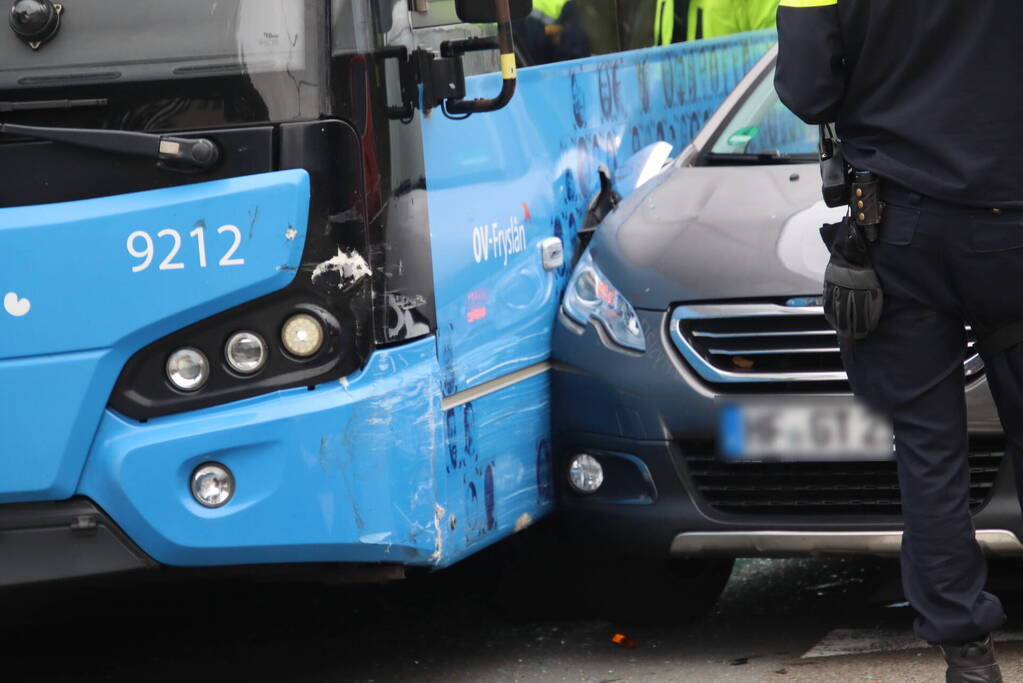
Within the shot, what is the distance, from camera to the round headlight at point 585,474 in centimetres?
495

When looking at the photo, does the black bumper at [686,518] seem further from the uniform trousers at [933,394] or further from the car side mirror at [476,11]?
the car side mirror at [476,11]

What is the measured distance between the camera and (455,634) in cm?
538

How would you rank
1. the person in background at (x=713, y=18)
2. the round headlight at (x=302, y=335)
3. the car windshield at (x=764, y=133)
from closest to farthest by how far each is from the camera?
1. the round headlight at (x=302, y=335)
2. the car windshield at (x=764, y=133)
3. the person in background at (x=713, y=18)

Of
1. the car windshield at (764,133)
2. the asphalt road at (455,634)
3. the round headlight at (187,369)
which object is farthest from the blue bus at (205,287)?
the car windshield at (764,133)

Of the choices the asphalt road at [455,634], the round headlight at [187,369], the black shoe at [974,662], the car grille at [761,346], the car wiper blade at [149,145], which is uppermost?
the car wiper blade at [149,145]

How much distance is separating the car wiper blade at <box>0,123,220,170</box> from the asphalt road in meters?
0.99

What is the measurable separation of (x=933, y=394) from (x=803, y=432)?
2.87 feet

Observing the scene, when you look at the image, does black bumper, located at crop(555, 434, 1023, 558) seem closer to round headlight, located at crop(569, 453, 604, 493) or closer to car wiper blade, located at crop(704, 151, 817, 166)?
round headlight, located at crop(569, 453, 604, 493)

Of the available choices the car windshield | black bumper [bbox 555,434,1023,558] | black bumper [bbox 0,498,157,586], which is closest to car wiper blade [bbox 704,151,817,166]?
the car windshield

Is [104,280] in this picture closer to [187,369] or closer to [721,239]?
[187,369]

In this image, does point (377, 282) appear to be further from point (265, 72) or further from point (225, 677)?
point (225, 677)

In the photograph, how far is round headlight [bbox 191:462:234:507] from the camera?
414cm

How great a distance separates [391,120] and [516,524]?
3.93 ft

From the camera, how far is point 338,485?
13.9 ft
